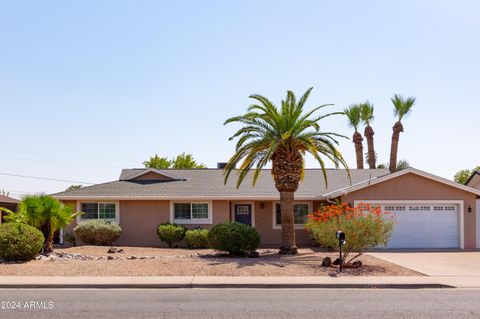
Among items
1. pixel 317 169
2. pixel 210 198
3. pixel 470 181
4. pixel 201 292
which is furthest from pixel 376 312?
pixel 470 181

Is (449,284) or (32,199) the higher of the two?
(32,199)

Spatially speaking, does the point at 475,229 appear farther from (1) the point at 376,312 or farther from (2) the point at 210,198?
(1) the point at 376,312

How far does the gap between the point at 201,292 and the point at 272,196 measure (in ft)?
43.9

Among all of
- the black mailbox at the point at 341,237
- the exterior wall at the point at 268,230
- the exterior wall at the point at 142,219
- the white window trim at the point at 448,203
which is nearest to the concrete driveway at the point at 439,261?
the white window trim at the point at 448,203

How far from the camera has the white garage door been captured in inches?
952

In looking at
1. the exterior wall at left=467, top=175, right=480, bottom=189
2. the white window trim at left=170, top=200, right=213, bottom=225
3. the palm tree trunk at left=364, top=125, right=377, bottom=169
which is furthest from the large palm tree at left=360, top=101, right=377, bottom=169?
the white window trim at left=170, top=200, right=213, bottom=225

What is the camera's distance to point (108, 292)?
1248 cm

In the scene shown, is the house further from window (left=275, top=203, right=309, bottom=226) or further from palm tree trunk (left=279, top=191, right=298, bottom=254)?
palm tree trunk (left=279, top=191, right=298, bottom=254)

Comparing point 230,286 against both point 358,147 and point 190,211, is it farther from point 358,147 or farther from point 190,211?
point 358,147

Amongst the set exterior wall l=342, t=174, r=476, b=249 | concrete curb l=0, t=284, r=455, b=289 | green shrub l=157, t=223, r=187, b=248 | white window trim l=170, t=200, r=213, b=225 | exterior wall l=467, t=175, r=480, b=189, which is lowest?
concrete curb l=0, t=284, r=455, b=289

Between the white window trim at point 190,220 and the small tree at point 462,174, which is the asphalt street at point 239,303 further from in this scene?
the small tree at point 462,174

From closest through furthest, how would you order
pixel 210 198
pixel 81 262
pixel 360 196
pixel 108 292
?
pixel 108 292
pixel 81 262
pixel 360 196
pixel 210 198

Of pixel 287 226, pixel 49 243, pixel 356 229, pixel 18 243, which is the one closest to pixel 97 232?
pixel 49 243

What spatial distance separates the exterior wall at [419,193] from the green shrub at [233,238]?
6731 mm
